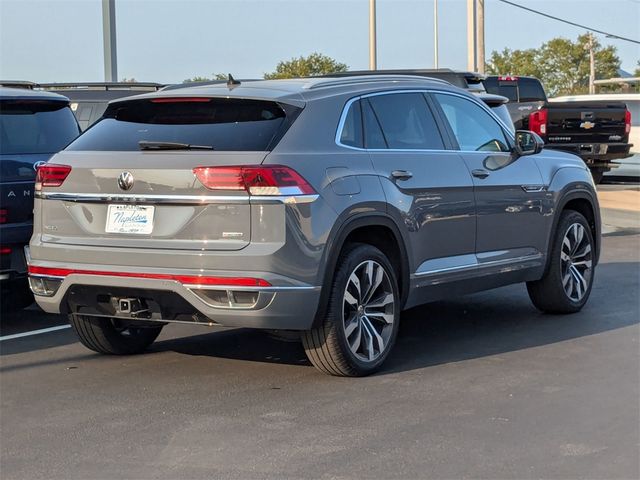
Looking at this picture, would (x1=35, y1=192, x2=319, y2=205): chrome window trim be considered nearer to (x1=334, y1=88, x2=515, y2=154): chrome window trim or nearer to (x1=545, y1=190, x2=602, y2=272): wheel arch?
(x1=334, y1=88, x2=515, y2=154): chrome window trim

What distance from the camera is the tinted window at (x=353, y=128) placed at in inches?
257

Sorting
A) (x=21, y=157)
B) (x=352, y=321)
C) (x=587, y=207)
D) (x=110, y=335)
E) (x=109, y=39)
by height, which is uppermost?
(x=109, y=39)

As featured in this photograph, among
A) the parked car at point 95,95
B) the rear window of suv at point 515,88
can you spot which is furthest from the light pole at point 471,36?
the parked car at point 95,95

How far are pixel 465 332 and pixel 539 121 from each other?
12.5m

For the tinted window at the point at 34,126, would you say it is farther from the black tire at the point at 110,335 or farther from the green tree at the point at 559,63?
the green tree at the point at 559,63

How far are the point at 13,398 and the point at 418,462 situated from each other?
8.50 ft

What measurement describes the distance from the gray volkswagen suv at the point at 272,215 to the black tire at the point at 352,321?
1 cm

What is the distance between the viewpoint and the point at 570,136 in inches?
797

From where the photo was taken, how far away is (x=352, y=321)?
21.1ft

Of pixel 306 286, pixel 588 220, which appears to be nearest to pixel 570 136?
pixel 588 220

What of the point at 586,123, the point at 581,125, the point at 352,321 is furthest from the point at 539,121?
the point at 352,321

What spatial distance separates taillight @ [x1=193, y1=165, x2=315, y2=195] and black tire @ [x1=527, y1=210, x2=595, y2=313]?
10.3 feet

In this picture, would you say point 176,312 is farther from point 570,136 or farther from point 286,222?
point 570,136

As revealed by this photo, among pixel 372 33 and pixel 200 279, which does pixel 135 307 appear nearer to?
pixel 200 279
